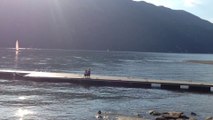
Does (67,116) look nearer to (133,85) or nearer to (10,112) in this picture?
(10,112)

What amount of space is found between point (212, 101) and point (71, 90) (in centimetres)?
2192

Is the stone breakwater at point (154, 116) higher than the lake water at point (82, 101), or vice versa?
the lake water at point (82, 101)

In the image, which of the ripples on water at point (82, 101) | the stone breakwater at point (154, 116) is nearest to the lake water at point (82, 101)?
the ripples on water at point (82, 101)

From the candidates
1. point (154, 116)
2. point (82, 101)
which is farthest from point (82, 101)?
point (154, 116)

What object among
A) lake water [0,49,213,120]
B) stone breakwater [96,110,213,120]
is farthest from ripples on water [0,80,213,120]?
stone breakwater [96,110,213,120]

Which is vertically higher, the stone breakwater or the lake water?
the lake water

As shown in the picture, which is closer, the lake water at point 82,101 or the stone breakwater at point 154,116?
the stone breakwater at point 154,116

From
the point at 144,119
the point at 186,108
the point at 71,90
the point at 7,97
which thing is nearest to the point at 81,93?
the point at 71,90

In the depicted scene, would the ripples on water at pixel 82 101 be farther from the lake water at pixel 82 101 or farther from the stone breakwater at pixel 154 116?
the stone breakwater at pixel 154 116

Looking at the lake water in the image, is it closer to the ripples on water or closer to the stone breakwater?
the ripples on water

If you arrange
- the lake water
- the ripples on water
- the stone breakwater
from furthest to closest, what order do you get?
the ripples on water, the lake water, the stone breakwater

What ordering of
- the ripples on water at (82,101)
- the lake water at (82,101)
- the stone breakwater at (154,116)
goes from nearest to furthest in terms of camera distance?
the stone breakwater at (154,116), the lake water at (82,101), the ripples on water at (82,101)

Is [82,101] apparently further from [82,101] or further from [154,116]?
[154,116]

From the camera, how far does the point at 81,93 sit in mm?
67125
